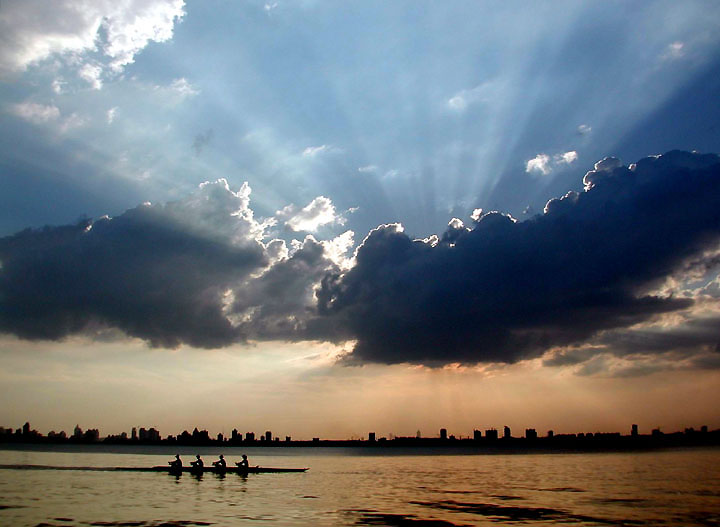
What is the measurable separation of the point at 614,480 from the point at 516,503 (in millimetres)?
46574

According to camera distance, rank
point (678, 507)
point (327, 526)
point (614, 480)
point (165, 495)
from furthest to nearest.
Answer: point (614, 480), point (165, 495), point (678, 507), point (327, 526)

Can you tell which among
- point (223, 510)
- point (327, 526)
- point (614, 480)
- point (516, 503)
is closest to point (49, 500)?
point (223, 510)

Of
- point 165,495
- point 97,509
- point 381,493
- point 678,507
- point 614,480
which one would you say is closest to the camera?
point 97,509

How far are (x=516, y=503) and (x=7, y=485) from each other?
71.2 metres

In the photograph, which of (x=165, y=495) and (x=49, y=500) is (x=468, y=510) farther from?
(x=49, y=500)

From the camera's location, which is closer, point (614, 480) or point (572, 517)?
point (572, 517)

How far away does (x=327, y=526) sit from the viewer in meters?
50.3

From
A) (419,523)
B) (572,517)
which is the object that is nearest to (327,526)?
(419,523)

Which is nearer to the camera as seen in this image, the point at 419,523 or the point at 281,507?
the point at 419,523

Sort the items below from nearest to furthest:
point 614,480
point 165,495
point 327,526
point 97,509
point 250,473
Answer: point 327,526 < point 97,509 < point 165,495 < point 614,480 < point 250,473

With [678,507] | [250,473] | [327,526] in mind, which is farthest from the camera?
[250,473]

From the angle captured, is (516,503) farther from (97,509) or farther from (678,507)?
(97,509)

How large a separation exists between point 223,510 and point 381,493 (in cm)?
3017

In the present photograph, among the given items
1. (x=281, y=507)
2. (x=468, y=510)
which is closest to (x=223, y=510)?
(x=281, y=507)
